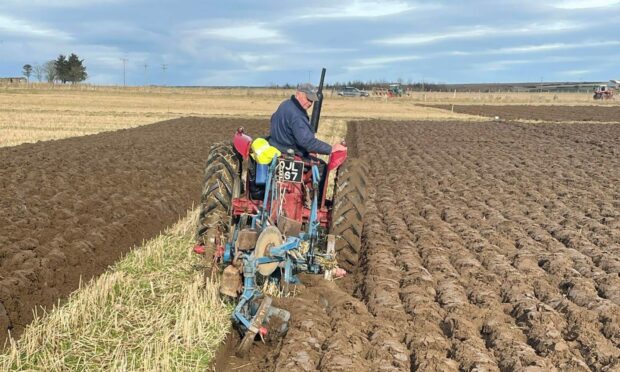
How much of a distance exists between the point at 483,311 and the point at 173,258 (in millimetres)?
3379

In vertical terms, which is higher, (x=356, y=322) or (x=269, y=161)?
(x=269, y=161)

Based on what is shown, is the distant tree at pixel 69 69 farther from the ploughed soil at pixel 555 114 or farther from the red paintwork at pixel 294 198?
the red paintwork at pixel 294 198

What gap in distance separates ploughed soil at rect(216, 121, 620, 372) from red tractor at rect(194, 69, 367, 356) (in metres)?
0.26

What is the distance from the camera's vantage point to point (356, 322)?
5.14m

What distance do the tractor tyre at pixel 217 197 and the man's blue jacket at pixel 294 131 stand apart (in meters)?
0.66

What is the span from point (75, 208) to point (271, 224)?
428cm

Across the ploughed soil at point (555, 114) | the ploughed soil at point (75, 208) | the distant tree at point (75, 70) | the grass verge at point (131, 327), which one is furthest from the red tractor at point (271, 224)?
the distant tree at point (75, 70)

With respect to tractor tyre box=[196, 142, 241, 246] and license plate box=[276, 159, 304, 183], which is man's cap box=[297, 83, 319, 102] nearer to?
license plate box=[276, 159, 304, 183]

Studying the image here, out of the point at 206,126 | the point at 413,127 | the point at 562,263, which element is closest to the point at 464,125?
the point at 413,127

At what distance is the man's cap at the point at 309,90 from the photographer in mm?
6023

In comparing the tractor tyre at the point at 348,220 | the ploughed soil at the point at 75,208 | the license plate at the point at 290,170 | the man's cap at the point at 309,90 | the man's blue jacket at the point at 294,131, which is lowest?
Result: the ploughed soil at the point at 75,208

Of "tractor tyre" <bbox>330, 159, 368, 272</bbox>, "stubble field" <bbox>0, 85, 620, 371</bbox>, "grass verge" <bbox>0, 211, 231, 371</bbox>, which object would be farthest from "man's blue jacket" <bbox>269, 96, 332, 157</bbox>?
"grass verge" <bbox>0, 211, 231, 371</bbox>

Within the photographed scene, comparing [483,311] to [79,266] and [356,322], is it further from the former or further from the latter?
[79,266]

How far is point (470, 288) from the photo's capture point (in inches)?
240
